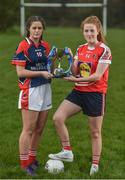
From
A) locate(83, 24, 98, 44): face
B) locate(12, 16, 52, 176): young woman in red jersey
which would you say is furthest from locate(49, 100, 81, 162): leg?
locate(83, 24, 98, 44): face

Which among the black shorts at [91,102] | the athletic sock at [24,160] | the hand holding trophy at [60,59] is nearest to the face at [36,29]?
the hand holding trophy at [60,59]

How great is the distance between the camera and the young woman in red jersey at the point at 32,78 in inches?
250

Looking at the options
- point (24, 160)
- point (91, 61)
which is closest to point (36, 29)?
point (91, 61)

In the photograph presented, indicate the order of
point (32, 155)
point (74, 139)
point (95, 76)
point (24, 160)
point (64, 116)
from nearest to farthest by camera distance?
1. point (95, 76)
2. point (64, 116)
3. point (24, 160)
4. point (32, 155)
5. point (74, 139)

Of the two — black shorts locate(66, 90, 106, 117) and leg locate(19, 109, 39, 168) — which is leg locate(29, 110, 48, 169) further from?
black shorts locate(66, 90, 106, 117)

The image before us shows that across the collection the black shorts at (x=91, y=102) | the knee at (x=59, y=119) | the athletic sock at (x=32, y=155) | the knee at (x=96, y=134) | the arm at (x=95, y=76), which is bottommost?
the athletic sock at (x=32, y=155)

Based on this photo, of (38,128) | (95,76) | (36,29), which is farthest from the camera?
(38,128)

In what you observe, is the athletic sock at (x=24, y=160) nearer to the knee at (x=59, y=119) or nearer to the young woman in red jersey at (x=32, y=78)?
the young woman in red jersey at (x=32, y=78)

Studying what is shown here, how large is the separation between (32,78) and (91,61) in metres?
0.70

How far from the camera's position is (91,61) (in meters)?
6.32

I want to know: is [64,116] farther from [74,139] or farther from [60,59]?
[74,139]

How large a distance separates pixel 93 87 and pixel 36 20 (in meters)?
1.00

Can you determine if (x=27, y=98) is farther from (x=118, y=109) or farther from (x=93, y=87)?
(x=118, y=109)

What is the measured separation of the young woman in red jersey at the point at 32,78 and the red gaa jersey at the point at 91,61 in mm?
388
